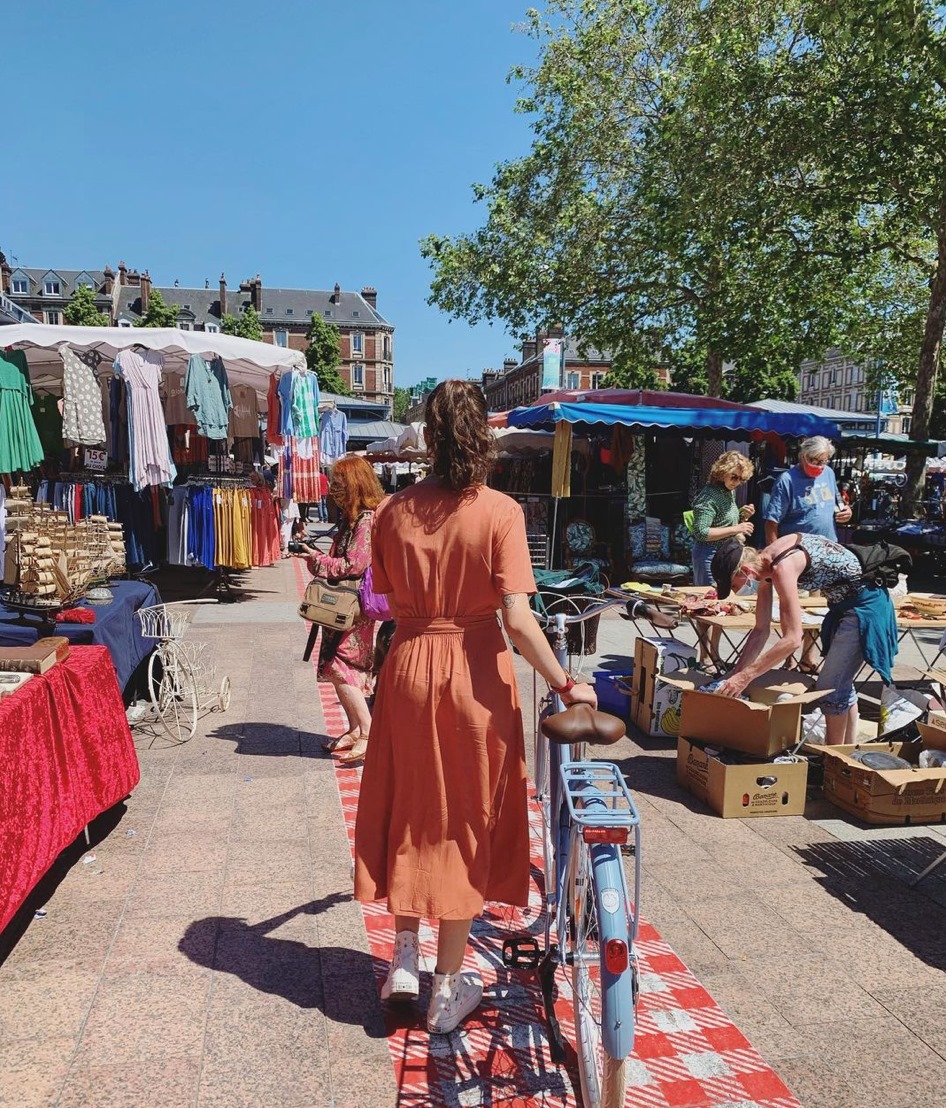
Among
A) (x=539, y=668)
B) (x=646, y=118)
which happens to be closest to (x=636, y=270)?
(x=646, y=118)

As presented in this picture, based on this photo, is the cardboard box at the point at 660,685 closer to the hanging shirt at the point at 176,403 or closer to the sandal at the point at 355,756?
the sandal at the point at 355,756

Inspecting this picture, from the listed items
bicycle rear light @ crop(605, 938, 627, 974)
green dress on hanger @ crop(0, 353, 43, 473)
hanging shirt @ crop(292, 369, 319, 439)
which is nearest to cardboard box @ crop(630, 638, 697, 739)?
bicycle rear light @ crop(605, 938, 627, 974)

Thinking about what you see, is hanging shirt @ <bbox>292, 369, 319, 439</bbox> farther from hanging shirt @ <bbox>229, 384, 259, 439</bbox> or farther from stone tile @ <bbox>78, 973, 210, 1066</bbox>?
stone tile @ <bbox>78, 973, 210, 1066</bbox>

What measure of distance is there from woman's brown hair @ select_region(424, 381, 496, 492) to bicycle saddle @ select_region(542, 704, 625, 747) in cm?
70

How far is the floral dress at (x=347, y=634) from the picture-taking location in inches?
185

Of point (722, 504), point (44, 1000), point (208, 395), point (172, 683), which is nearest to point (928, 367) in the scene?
Answer: point (722, 504)

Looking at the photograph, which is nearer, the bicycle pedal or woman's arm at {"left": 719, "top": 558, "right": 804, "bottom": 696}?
the bicycle pedal

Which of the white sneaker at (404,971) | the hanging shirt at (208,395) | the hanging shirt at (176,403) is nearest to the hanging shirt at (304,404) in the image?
the hanging shirt at (208,395)

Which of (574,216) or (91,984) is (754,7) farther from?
(91,984)

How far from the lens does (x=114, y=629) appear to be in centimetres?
450

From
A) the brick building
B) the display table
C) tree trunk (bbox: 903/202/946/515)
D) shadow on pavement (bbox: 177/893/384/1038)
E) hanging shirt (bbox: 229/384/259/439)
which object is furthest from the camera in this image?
the brick building

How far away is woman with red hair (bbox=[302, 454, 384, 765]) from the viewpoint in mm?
4570

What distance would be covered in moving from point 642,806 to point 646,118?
22289 mm

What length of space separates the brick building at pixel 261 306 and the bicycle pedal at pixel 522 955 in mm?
77076
